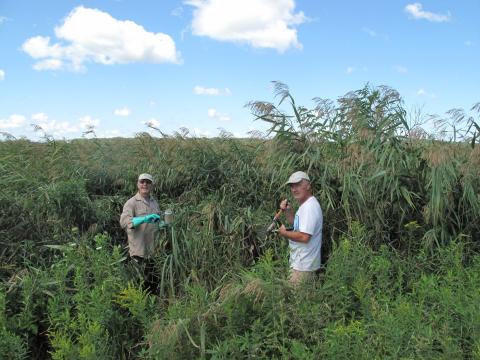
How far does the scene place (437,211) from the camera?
13.9 feet

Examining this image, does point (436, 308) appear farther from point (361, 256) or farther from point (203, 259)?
point (203, 259)

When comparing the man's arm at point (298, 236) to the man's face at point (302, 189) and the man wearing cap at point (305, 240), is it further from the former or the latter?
the man's face at point (302, 189)

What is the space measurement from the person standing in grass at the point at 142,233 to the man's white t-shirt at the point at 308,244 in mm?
1546

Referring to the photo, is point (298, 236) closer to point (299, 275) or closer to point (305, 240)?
point (305, 240)

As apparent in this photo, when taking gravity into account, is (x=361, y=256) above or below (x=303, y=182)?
below

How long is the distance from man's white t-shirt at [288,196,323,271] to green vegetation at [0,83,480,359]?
0.62ft

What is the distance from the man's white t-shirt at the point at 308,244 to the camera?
12.5ft

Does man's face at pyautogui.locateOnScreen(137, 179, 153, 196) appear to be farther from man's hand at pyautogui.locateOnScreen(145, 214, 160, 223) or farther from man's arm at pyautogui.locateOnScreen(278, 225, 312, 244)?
man's arm at pyautogui.locateOnScreen(278, 225, 312, 244)

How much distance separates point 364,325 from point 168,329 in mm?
1322

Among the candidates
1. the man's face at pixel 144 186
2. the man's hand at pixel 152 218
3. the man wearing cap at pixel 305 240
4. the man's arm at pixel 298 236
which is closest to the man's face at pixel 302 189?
the man wearing cap at pixel 305 240

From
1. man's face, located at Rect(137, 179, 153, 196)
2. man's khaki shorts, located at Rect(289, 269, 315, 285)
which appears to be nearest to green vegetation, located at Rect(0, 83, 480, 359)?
man's khaki shorts, located at Rect(289, 269, 315, 285)

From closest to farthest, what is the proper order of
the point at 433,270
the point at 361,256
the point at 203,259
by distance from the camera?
the point at 361,256, the point at 433,270, the point at 203,259

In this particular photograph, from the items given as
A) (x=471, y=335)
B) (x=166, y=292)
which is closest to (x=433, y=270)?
(x=471, y=335)

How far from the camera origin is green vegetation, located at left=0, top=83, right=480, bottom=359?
3.00 metres
